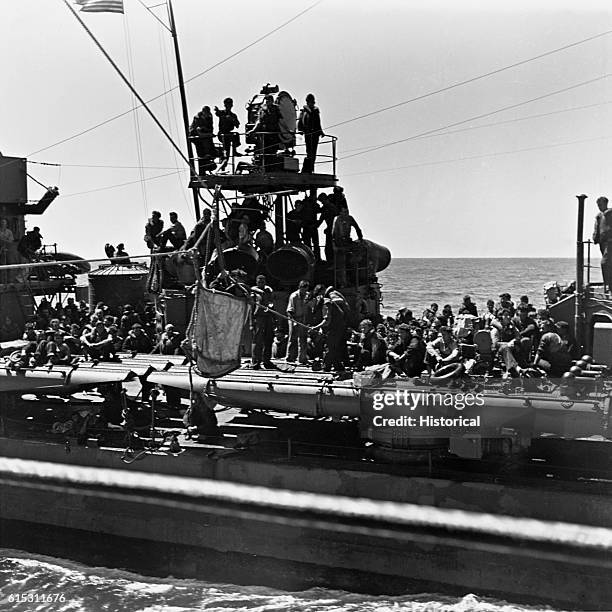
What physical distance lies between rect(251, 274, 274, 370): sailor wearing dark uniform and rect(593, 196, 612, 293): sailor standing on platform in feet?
21.1

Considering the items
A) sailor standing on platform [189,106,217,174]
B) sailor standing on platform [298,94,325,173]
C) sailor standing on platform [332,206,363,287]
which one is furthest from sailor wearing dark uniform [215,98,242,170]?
sailor standing on platform [332,206,363,287]

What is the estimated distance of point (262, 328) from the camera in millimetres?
16750

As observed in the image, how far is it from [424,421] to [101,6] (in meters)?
9.71

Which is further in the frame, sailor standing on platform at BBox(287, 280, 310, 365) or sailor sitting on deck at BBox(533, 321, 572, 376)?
sailor standing on platform at BBox(287, 280, 310, 365)

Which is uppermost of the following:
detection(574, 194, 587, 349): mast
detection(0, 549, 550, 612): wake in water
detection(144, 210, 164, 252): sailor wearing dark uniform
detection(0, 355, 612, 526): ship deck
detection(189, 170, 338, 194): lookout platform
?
detection(189, 170, 338, 194): lookout platform

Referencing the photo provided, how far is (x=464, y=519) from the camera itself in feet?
43.0

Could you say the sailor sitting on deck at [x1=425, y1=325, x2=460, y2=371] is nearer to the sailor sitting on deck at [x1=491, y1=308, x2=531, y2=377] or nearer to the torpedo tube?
the sailor sitting on deck at [x1=491, y1=308, x2=531, y2=377]

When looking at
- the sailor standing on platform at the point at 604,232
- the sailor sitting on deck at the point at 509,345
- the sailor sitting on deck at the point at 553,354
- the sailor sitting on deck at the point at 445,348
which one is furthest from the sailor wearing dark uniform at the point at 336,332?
the sailor standing on platform at the point at 604,232

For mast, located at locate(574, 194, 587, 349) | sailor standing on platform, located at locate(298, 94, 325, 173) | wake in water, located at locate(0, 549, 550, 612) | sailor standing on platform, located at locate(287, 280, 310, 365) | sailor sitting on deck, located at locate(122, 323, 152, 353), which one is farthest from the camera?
sailor standing on platform, located at locate(298, 94, 325, 173)

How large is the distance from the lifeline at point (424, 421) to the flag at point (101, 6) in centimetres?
908

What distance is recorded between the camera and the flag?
1507 cm

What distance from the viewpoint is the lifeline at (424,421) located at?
13.2 metres

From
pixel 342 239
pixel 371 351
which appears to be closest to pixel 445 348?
pixel 371 351

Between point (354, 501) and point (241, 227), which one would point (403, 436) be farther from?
point (241, 227)
